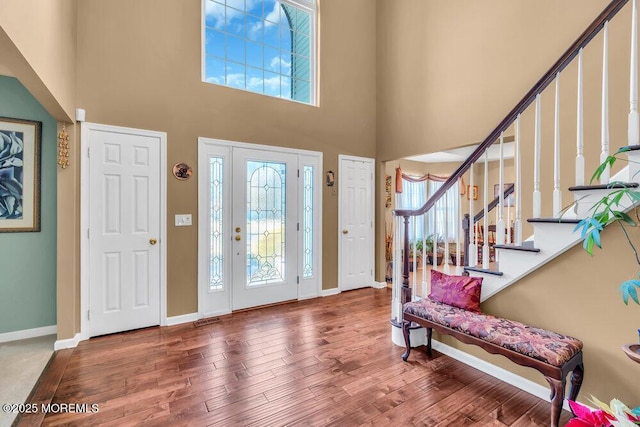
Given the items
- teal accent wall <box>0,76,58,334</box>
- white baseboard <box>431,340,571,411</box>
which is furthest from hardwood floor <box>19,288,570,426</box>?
teal accent wall <box>0,76,58,334</box>

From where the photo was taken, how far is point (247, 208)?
3.82m

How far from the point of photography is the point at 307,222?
4.34 metres

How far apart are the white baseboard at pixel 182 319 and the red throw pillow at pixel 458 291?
2630 millimetres

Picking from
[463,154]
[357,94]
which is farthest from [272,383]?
[463,154]

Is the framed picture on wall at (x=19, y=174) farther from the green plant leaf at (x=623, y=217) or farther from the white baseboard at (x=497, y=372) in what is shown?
the green plant leaf at (x=623, y=217)

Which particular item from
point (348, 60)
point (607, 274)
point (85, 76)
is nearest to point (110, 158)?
point (85, 76)

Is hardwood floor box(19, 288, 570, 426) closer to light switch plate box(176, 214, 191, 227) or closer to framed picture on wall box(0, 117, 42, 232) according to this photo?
light switch plate box(176, 214, 191, 227)

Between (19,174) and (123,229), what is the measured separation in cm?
105

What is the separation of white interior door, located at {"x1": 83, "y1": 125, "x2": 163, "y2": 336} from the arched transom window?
1262 mm

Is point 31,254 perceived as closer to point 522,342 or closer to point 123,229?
point 123,229

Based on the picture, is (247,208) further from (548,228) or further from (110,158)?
(548,228)

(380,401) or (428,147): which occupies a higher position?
(428,147)

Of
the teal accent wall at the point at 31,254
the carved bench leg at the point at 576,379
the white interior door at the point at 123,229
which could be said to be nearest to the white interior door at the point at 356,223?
the white interior door at the point at 123,229

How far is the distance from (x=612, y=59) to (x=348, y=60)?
3139mm
